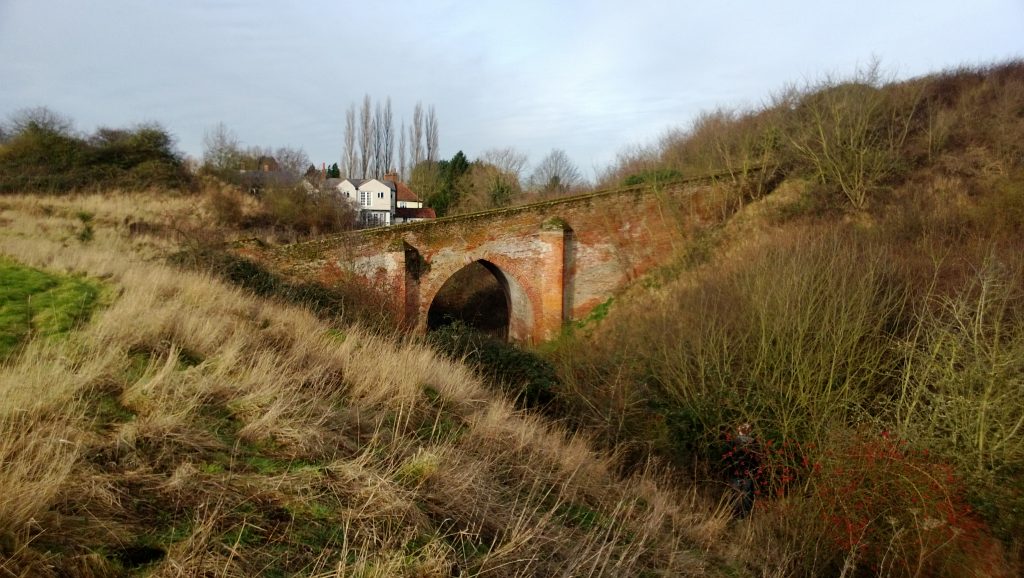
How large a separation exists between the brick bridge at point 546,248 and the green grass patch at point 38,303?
29.0 feet

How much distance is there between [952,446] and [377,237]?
511 inches

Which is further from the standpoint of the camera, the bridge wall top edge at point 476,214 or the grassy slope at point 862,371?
the bridge wall top edge at point 476,214

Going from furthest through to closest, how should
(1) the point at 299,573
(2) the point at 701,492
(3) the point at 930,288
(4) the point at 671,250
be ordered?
1. (4) the point at 671,250
2. (3) the point at 930,288
3. (2) the point at 701,492
4. (1) the point at 299,573

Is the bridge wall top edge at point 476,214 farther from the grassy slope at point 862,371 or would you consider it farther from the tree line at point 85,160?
the tree line at point 85,160

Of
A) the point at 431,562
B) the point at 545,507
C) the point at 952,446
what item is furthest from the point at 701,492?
the point at 431,562

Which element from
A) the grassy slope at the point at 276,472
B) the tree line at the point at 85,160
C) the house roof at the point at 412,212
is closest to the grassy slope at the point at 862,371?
the grassy slope at the point at 276,472

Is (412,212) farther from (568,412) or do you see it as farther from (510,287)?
(568,412)

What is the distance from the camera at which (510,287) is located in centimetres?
1798

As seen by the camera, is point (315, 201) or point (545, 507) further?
point (315, 201)

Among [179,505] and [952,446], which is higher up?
[179,505]

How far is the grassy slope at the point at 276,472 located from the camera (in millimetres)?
2195

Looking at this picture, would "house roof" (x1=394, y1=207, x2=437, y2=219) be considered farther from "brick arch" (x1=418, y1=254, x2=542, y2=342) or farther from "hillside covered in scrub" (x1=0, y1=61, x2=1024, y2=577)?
"hillside covered in scrub" (x1=0, y1=61, x2=1024, y2=577)

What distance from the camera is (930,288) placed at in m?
8.95

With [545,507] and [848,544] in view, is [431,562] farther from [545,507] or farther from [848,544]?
[848,544]
